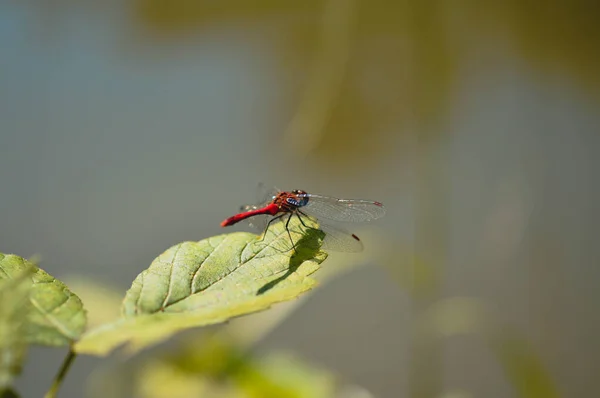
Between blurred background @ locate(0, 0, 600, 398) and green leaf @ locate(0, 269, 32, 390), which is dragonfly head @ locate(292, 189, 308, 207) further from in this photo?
blurred background @ locate(0, 0, 600, 398)

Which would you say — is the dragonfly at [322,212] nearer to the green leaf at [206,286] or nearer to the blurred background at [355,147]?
the green leaf at [206,286]

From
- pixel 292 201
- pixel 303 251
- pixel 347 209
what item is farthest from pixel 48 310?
pixel 347 209

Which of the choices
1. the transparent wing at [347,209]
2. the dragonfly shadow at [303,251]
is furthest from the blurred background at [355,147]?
the dragonfly shadow at [303,251]

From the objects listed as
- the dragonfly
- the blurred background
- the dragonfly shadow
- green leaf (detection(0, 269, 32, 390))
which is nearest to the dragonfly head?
the dragonfly

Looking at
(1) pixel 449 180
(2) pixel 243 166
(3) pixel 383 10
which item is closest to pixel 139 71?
(2) pixel 243 166

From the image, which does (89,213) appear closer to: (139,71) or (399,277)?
(139,71)

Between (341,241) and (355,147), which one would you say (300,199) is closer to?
(341,241)
